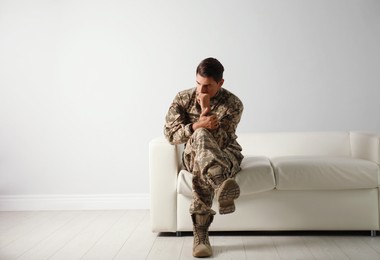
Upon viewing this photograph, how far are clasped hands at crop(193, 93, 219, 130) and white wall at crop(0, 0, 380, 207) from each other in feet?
4.64

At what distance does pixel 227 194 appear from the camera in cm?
230

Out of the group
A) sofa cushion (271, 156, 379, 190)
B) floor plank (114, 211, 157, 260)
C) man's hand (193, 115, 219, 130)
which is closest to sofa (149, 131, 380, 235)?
sofa cushion (271, 156, 379, 190)

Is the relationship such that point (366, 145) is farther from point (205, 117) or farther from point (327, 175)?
point (205, 117)

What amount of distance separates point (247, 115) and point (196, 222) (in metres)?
1.60

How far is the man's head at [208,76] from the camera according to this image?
2.58 m

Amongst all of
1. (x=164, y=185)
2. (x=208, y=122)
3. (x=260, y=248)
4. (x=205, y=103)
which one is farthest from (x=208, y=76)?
(x=260, y=248)

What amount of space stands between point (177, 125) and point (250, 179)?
0.54 meters

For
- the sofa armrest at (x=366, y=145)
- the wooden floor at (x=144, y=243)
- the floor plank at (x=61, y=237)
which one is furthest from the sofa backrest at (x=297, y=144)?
the floor plank at (x=61, y=237)

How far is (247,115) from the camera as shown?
3.98 m

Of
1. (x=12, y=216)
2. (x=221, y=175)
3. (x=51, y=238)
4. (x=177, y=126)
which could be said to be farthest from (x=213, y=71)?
(x=12, y=216)

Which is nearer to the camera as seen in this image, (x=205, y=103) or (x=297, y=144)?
(x=205, y=103)

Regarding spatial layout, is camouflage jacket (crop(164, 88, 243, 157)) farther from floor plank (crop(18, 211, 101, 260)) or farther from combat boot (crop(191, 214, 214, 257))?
floor plank (crop(18, 211, 101, 260))

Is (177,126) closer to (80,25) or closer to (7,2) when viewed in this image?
(80,25)

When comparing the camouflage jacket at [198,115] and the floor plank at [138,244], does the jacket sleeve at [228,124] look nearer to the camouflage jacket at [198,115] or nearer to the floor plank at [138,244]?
the camouflage jacket at [198,115]
